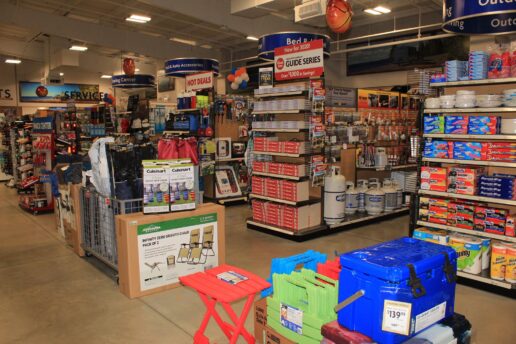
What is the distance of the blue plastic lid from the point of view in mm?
1947

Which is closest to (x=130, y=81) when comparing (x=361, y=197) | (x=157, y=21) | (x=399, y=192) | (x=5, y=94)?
(x=157, y=21)

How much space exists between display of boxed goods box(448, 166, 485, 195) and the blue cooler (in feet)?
7.53

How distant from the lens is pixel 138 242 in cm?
394

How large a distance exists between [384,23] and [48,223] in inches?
447

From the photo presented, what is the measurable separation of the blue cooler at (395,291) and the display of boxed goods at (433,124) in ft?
8.37

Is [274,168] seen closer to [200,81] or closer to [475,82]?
[475,82]

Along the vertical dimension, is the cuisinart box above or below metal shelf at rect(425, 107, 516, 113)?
below

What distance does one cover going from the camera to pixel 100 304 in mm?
3875

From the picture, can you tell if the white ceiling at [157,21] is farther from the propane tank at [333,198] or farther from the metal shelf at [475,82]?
the metal shelf at [475,82]

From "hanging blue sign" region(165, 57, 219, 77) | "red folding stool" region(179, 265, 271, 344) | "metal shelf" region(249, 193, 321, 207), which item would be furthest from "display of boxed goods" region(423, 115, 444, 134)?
"hanging blue sign" region(165, 57, 219, 77)

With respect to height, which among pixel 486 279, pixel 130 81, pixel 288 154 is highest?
pixel 130 81

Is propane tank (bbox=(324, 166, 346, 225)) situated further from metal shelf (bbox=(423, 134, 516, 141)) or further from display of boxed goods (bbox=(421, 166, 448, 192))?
metal shelf (bbox=(423, 134, 516, 141))

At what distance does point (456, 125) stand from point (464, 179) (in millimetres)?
569

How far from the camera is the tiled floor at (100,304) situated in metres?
3.34
